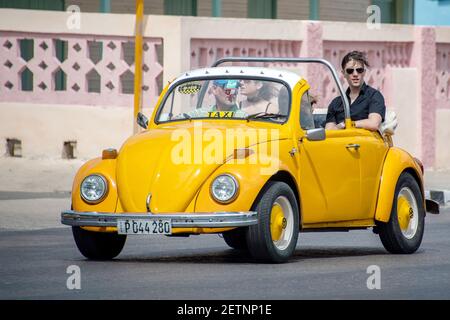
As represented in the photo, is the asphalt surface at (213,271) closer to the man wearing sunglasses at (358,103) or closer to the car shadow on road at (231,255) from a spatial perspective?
the car shadow on road at (231,255)

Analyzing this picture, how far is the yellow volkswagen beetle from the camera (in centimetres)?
1200

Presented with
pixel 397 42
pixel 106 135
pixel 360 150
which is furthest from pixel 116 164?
pixel 397 42

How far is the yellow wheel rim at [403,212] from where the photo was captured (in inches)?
543

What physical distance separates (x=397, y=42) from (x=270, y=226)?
14.0 metres

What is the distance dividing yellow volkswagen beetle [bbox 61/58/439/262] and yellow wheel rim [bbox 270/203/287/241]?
0.01 meters

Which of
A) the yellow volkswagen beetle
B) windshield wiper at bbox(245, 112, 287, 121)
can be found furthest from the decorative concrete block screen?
windshield wiper at bbox(245, 112, 287, 121)

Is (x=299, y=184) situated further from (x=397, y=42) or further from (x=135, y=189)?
(x=397, y=42)

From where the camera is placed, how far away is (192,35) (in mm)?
22516

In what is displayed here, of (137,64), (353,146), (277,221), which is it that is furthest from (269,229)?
(137,64)

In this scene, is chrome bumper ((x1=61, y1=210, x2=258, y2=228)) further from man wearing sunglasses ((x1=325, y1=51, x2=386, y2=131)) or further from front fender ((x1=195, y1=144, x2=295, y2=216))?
man wearing sunglasses ((x1=325, y1=51, x2=386, y2=131))

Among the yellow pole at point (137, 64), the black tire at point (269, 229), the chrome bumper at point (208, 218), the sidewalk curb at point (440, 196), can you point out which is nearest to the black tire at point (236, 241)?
the black tire at point (269, 229)

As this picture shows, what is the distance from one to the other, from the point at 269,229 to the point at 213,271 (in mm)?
595

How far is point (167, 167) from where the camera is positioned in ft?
40.0
